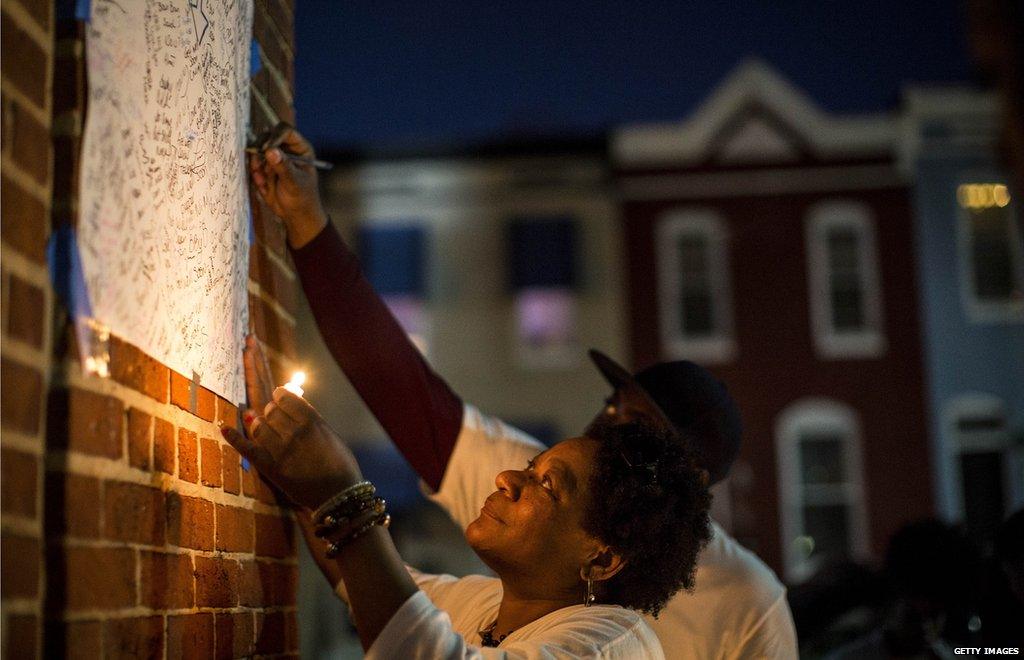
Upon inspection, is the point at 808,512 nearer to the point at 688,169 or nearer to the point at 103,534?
the point at 688,169

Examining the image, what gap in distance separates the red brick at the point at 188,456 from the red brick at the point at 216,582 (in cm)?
16

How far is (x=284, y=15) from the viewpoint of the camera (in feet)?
9.71

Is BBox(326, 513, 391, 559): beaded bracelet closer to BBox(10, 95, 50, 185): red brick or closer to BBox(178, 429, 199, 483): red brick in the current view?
BBox(178, 429, 199, 483): red brick

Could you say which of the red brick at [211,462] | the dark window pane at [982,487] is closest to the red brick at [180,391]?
the red brick at [211,462]

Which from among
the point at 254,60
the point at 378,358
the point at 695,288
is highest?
the point at 695,288

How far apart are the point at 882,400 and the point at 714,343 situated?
301 cm

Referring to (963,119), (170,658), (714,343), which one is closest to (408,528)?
(714,343)

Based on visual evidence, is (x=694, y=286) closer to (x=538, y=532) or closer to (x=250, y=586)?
(x=538, y=532)

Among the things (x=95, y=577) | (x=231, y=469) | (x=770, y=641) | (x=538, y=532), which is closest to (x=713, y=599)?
(x=770, y=641)

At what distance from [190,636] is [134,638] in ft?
0.87

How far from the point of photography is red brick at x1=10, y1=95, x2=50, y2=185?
1424 millimetres

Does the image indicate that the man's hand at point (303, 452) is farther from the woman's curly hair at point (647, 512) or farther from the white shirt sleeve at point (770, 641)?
the white shirt sleeve at point (770, 641)

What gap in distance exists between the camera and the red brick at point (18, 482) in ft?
4.46

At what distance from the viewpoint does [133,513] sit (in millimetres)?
1717
